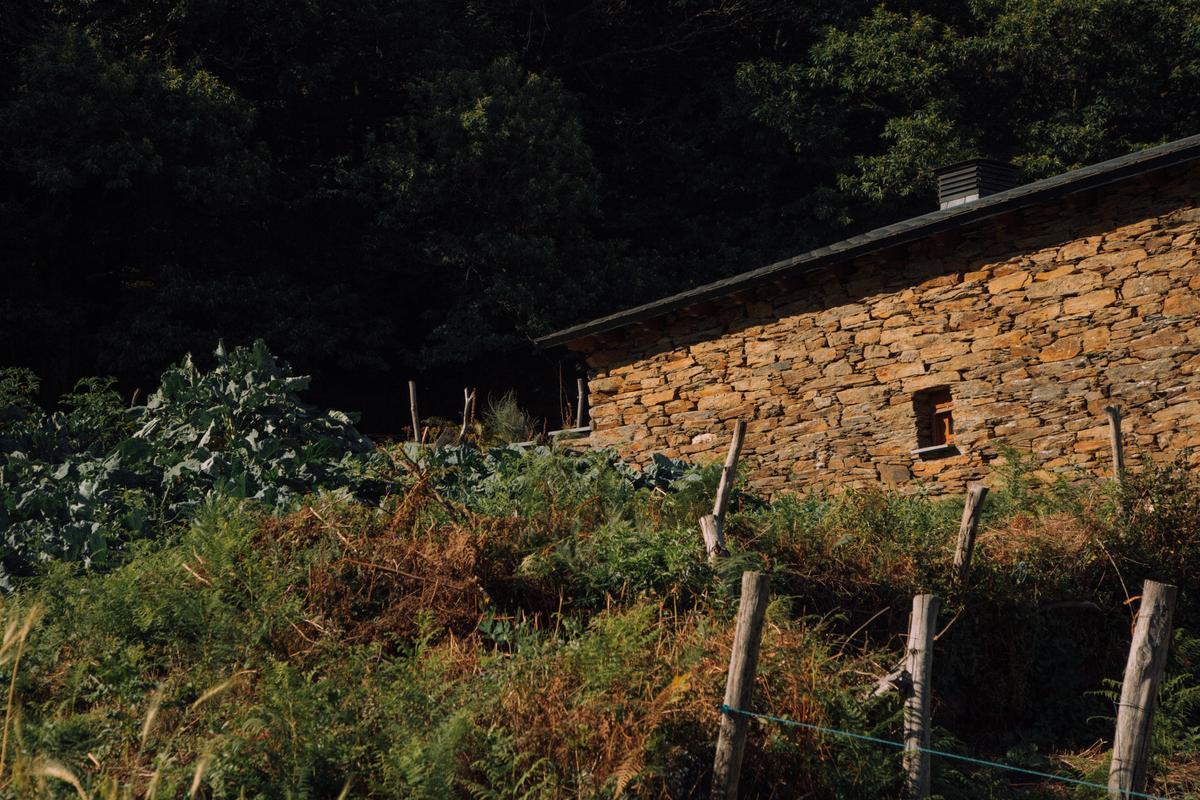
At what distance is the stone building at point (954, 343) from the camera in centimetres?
1010

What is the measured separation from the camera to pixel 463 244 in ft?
63.5

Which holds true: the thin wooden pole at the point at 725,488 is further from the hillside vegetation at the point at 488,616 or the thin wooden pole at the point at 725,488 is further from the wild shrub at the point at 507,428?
the wild shrub at the point at 507,428

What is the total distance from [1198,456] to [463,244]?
1232 centimetres

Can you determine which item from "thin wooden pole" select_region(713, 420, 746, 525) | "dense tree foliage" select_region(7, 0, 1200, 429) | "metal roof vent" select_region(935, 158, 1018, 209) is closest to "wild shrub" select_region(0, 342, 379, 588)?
"thin wooden pole" select_region(713, 420, 746, 525)

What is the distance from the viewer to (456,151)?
19062 mm

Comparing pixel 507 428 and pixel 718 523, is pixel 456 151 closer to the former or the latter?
pixel 507 428

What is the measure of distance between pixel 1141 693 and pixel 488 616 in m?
3.13

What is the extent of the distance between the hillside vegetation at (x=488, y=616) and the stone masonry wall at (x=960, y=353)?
59.9 inches

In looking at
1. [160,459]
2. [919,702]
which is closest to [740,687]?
[919,702]

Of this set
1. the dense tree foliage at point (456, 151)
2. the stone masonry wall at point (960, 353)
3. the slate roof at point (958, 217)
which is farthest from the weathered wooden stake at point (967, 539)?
the dense tree foliage at point (456, 151)

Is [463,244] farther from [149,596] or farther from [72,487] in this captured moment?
[149,596]

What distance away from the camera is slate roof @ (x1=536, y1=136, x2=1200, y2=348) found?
980 centimetres

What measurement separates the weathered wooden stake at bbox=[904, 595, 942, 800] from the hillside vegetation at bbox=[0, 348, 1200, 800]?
0.11 meters

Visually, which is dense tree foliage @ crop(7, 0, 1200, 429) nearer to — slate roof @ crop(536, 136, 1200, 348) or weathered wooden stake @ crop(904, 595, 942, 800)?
slate roof @ crop(536, 136, 1200, 348)
